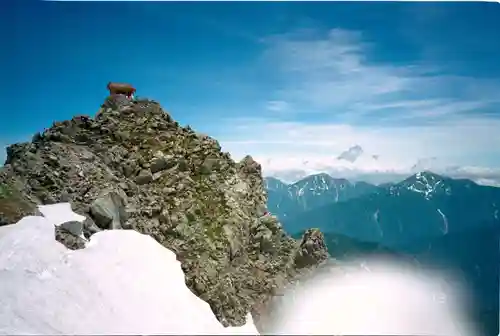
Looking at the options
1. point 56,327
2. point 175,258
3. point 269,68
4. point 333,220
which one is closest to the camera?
point 56,327

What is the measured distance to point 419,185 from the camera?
10547 millimetres

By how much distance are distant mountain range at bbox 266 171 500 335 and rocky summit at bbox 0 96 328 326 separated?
1986 millimetres

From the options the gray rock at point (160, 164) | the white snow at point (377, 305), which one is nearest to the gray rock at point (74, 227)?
the gray rock at point (160, 164)

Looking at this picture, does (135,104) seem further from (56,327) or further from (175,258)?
(56,327)

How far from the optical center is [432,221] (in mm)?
11086

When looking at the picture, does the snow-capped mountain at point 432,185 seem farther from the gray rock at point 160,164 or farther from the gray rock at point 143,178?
the gray rock at point 143,178

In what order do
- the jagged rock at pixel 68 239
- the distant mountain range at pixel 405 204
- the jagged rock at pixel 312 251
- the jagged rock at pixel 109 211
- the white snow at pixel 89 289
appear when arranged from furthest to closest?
the jagged rock at pixel 312 251
the distant mountain range at pixel 405 204
the jagged rock at pixel 109 211
the jagged rock at pixel 68 239
the white snow at pixel 89 289

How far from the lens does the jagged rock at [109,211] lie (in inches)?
384

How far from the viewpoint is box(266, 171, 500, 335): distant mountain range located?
10.7m

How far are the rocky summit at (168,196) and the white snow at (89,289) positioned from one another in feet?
1.24

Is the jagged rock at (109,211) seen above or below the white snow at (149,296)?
above

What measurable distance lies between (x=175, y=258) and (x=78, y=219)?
7.05 feet

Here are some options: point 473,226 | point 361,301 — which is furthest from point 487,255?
point 361,301

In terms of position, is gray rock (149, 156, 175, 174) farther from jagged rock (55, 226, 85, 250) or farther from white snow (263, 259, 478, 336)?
white snow (263, 259, 478, 336)
